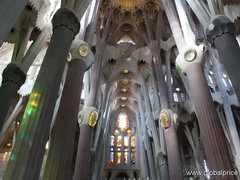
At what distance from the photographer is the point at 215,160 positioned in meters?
6.09

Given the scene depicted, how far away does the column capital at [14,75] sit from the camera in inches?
305

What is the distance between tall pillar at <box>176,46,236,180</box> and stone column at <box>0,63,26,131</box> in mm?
6279

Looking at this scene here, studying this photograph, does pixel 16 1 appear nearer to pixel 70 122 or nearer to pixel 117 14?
pixel 70 122

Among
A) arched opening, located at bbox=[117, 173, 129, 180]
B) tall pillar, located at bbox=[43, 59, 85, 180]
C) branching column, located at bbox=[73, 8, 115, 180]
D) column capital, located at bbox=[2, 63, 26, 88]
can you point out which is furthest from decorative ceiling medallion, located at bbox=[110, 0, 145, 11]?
arched opening, located at bbox=[117, 173, 129, 180]

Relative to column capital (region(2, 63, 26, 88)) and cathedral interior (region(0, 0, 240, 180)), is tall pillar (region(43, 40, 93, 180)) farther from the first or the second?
column capital (region(2, 63, 26, 88))

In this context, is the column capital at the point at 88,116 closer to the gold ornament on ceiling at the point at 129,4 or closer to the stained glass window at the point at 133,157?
the gold ornament on ceiling at the point at 129,4

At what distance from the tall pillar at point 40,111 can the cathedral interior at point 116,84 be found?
2cm

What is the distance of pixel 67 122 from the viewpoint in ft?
21.1

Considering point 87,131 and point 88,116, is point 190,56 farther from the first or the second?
point 87,131

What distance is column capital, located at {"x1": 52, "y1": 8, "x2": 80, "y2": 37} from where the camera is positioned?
6.09 meters

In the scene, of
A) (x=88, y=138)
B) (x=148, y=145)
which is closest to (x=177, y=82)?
(x=148, y=145)

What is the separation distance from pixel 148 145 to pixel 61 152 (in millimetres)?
15848

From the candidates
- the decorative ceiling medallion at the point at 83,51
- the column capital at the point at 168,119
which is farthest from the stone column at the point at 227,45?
the column capital at the point at 168,119

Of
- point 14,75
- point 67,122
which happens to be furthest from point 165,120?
point 14,75
